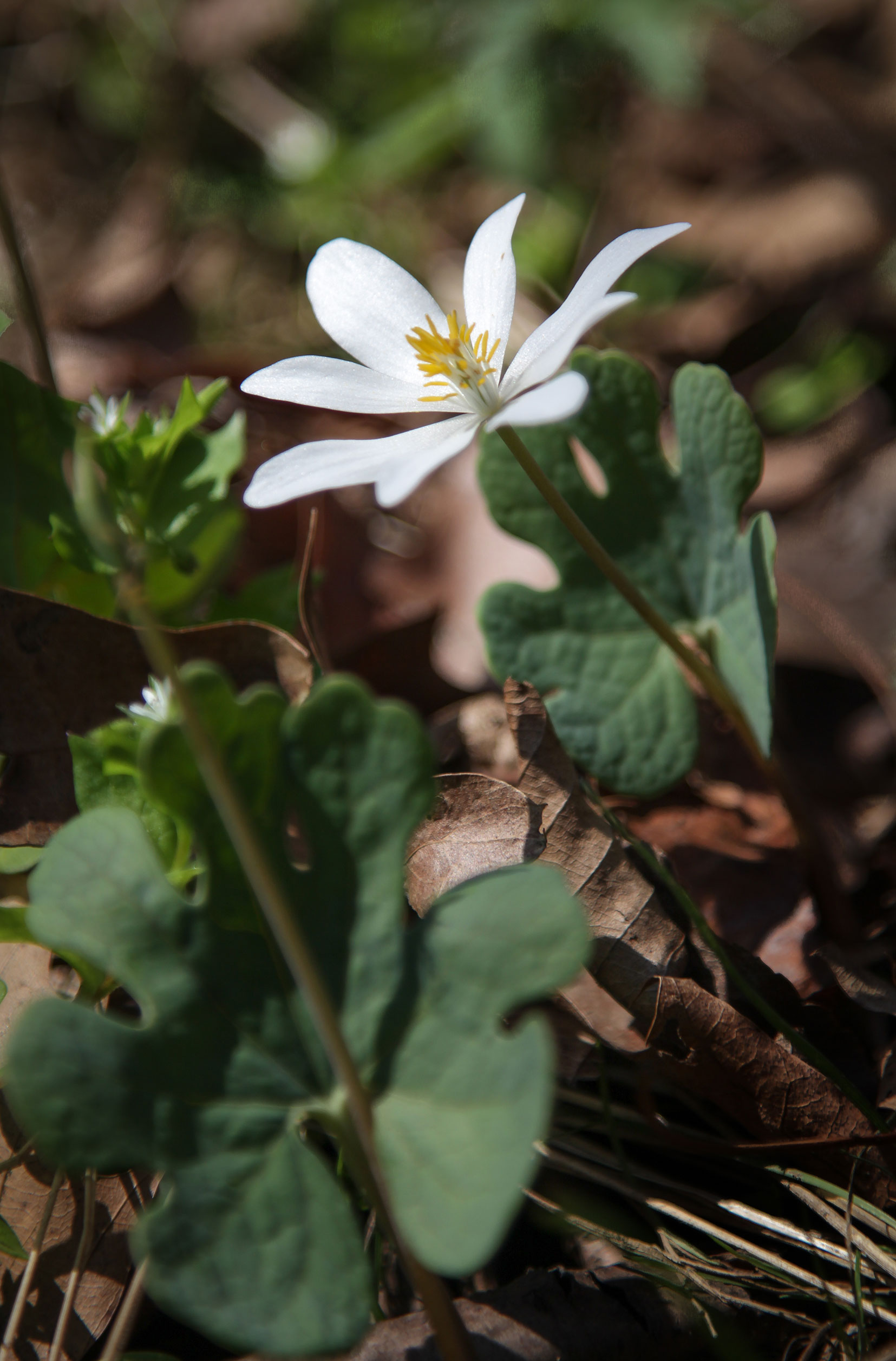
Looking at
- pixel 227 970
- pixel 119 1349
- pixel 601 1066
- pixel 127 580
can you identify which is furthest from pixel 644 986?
pixel 127 580

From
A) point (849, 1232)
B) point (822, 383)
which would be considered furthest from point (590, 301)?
point (822, 383)

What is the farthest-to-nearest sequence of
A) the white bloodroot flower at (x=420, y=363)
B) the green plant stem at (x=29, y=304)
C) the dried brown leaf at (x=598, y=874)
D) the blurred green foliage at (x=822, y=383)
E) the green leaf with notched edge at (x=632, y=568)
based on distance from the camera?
1. the blurred green foliage at (x=822, y=383)
2. the green plant stem at (x=29, y=304)
3. the green leaf with notched edge at (x=632, y=568)
4. the dried brown leaf at (x=598, y=874)
5. the white bloodroot flower at (x=420, y=363)

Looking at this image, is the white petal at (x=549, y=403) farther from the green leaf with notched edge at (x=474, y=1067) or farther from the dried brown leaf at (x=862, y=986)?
the dried brown leaf at (x=862, y=986)

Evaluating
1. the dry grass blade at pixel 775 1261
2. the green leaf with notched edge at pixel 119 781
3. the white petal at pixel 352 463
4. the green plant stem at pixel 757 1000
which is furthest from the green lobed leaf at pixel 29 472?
the dry grass blade at pixel 775 1261

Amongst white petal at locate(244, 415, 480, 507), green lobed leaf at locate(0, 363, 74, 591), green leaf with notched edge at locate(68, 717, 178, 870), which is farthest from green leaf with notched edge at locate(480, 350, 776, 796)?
green lobed leaf at locate(0, 363, 74, 591)

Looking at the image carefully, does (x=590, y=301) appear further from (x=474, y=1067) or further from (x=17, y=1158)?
(x=17, y=1158)

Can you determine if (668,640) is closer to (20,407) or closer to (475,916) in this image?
(475,916)
